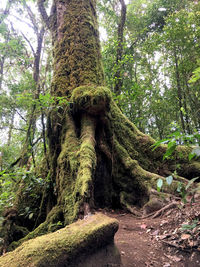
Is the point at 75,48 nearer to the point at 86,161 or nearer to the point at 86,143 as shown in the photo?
the point at 86,143

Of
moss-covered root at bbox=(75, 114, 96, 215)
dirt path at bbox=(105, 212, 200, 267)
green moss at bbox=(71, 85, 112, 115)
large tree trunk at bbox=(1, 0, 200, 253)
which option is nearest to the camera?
dirt path at bbox=(105, 212, 200, 267)

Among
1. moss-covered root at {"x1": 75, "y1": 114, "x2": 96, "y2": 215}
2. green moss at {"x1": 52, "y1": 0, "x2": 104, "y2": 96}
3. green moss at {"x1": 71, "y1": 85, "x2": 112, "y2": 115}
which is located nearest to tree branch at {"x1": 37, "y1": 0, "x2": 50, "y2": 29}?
green moss at {"x1": 52, "y1": 0, "x2": 104, "y2": 96}

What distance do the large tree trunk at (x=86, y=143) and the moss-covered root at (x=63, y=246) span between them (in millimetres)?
578

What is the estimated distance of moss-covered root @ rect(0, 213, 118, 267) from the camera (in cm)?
146

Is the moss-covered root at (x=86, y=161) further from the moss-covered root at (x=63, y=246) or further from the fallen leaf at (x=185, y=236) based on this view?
the fallen leaf at (x=185, y=236)

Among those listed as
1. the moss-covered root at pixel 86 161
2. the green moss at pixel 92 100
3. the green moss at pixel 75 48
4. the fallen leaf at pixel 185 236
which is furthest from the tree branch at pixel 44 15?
the fallen leaf at pixel 185 236

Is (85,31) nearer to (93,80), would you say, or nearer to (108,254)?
(93,80)

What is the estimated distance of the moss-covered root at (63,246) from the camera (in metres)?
1.46

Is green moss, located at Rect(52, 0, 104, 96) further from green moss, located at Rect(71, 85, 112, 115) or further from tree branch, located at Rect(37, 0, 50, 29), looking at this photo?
green moss, located at Rect(71, 85, 112, 115)

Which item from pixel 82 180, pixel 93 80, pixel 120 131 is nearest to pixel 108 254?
pixel 82 180

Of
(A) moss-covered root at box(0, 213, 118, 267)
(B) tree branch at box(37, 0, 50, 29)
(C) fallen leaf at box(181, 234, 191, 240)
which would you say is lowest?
(C) fallen leaf at box(181, 234, 191, 240)

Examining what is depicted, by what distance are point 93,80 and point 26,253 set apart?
153 inches

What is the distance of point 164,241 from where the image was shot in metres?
2.26

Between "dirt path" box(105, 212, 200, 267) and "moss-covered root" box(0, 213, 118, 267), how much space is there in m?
0.45
